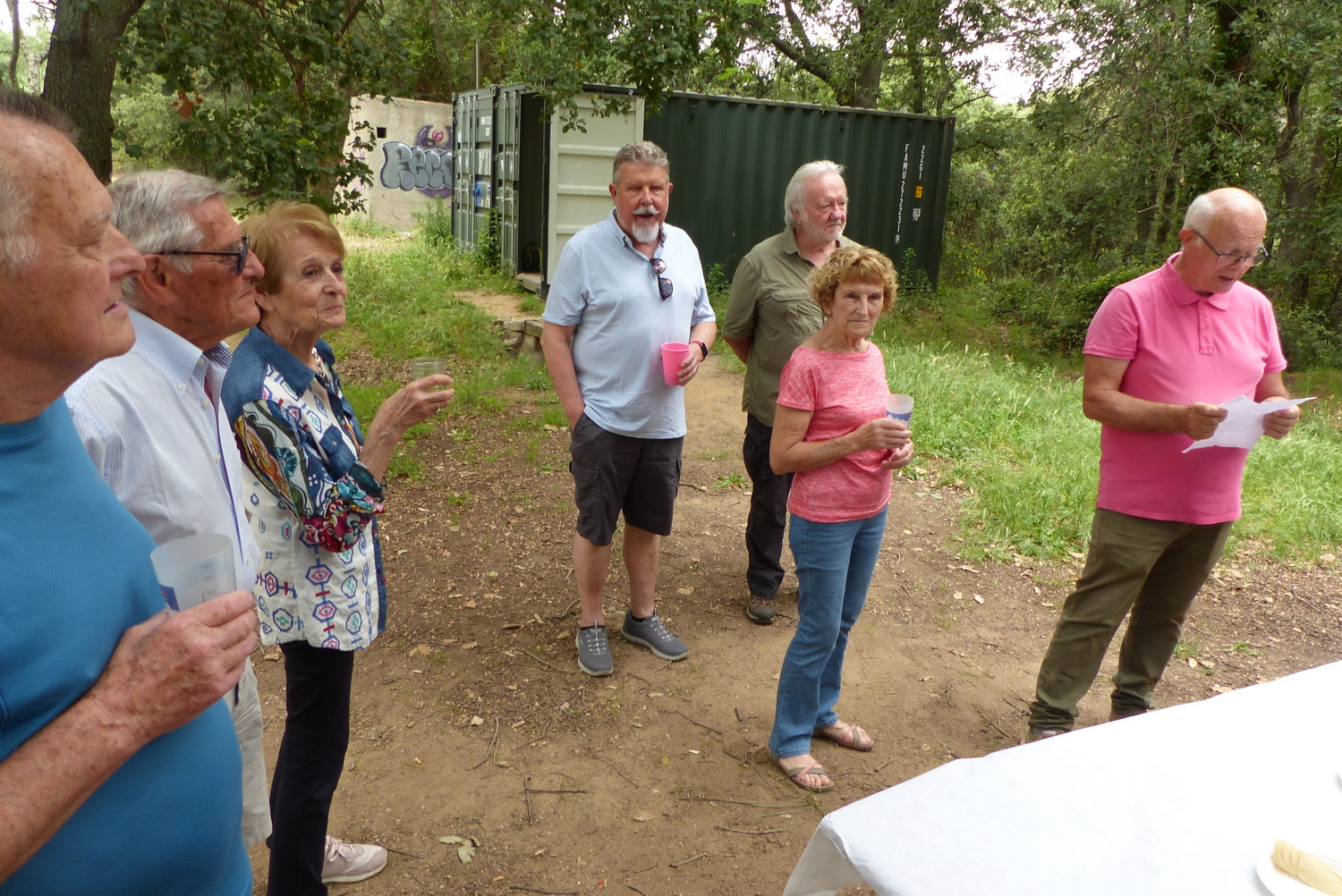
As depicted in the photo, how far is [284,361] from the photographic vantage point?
1913 mm

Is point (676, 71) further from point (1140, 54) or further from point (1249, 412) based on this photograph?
point (1140, 54)

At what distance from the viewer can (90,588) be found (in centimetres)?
109

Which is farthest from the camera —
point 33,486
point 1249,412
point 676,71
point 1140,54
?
point 1140,54

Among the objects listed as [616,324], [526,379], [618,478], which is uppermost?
[616,324]

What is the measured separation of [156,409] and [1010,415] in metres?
6.79

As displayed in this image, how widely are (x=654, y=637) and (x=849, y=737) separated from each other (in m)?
0.96

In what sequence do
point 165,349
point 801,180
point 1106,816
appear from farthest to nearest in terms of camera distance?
point 801,180
point 165,349
point 1106,816

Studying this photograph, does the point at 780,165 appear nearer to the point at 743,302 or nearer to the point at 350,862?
the point at 743,302

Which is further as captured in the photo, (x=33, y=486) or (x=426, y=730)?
(x=426, y=730)

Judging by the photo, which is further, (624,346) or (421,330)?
(421,330)

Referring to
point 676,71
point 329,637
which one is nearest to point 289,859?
point 329,637

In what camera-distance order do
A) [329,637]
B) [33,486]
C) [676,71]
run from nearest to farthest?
[33,486]
[329,637]
[676,71]

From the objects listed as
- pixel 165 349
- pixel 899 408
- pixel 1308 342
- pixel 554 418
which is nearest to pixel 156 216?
pixel 165 349

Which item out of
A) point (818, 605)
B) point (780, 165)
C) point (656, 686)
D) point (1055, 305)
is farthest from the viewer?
point (780, 165)
